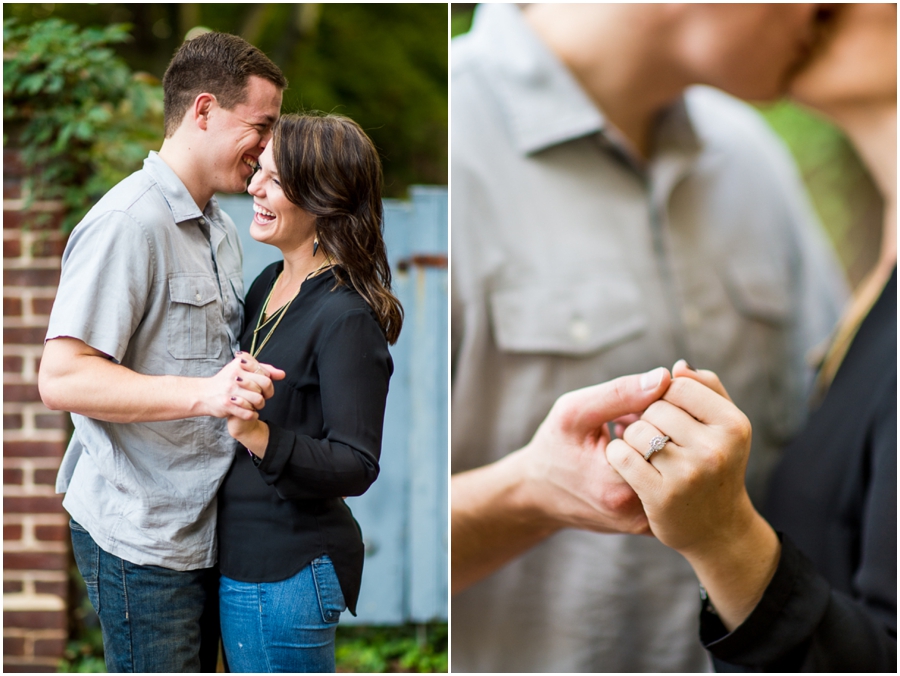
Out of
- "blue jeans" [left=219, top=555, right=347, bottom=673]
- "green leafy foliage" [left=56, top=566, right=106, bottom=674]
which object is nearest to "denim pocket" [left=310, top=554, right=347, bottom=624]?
"blue jeans" [left=219, top=555, right=347, bottom=673]

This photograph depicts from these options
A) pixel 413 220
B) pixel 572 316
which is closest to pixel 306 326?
pixel 572 316

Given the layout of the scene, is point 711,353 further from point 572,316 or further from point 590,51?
point 590,51

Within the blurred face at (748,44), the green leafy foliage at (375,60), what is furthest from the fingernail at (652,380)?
the green leafy foliage at (375,60)

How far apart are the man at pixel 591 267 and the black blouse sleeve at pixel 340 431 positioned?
58cm

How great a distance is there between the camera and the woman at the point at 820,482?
1115mm

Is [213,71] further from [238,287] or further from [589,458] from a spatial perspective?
[589,458]

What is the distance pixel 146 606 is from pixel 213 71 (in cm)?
81

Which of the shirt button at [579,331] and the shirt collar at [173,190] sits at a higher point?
the shirt collar at [173,190]

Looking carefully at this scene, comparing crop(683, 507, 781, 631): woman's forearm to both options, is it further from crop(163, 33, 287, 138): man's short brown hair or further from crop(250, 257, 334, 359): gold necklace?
crop(163, 33, 287, 138): man's short brown hair

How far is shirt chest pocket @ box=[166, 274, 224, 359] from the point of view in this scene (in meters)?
1.05

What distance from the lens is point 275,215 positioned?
3.49ft

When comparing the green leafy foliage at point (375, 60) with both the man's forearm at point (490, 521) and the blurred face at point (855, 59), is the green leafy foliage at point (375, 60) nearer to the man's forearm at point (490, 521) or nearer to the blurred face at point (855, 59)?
the blurred face at point (855, 59)

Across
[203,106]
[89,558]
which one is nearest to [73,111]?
[203,106]

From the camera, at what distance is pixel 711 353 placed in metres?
1.81
